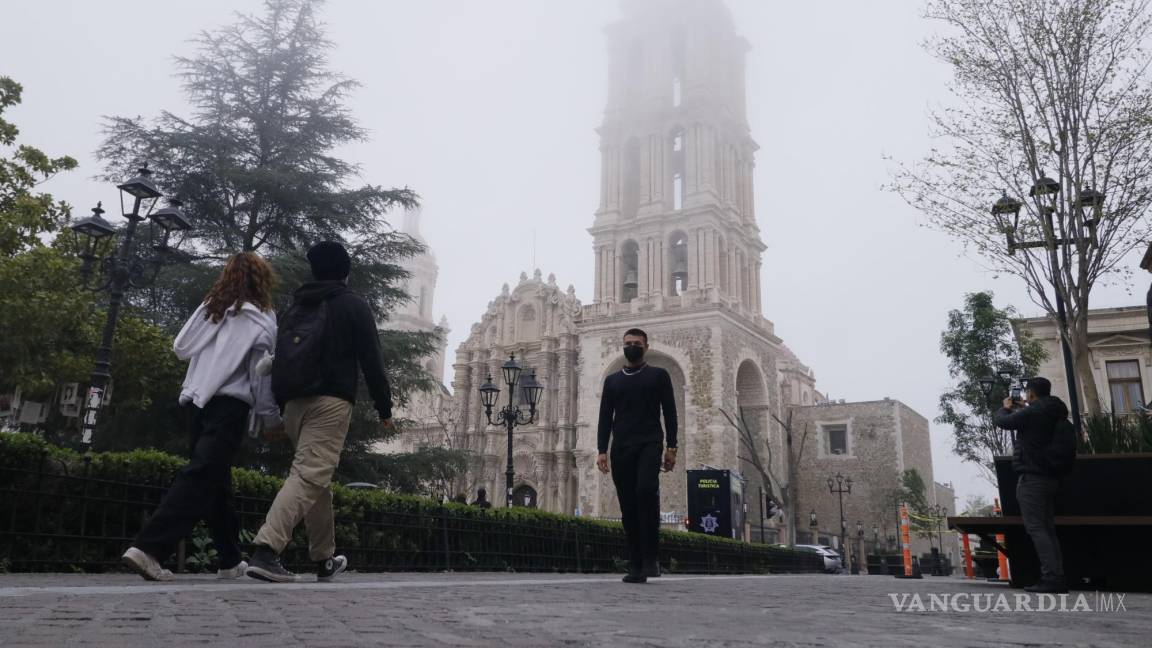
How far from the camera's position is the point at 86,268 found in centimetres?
1010

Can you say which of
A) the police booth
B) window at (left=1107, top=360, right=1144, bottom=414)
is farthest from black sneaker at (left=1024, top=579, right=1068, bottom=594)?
window at (left=1107, top=360, right=1144, bottom=414)

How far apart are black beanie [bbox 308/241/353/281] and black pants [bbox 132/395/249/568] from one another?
32.0 inches

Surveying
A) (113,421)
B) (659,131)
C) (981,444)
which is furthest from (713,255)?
(113,421)

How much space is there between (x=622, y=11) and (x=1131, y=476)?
37.8 meters

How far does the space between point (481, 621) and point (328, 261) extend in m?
2.58

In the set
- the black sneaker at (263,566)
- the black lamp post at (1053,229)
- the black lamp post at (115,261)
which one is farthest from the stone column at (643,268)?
the black sneaker at (263,566)

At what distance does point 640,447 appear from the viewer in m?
5.52

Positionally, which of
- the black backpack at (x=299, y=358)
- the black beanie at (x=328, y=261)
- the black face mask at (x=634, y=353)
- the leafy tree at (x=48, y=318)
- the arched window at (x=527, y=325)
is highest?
the arched window at (x=527, y=325)

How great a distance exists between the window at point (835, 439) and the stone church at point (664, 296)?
0.47m

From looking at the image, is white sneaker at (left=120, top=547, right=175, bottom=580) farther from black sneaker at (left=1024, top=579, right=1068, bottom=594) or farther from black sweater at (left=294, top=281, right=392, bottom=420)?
black sneaker at (left=1024, top=579, right=1068, bottom=594)

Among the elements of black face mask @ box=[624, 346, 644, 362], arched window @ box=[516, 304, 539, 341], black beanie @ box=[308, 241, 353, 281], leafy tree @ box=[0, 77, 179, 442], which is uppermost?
arched window @ box=[516, 304, 539, 341]

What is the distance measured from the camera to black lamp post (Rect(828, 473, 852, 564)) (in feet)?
111

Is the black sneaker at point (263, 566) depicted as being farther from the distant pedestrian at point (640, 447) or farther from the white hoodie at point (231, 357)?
the distant pedestrian at point (640, 447)

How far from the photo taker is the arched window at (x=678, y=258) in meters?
34.7
